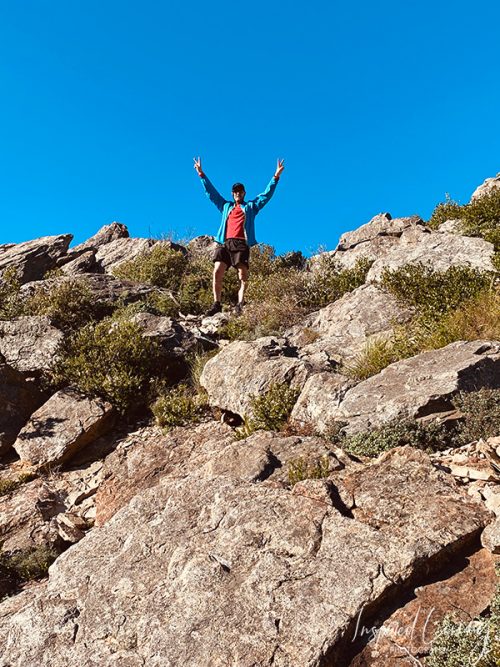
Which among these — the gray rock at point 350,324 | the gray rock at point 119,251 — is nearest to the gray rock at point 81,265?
the gray rock at point 119,251

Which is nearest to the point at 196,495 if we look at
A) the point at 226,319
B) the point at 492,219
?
the point at 226,319

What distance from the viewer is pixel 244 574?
457cm

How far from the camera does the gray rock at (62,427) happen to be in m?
9.30

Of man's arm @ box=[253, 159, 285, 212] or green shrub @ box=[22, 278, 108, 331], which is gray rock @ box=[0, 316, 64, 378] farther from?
man's arm @ box=[253, 159, 285, 212]

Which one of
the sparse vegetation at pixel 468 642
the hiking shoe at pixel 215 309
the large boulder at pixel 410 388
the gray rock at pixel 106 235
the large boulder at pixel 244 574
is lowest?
the sparse vegetation at pixel 468 642

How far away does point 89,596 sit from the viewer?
4.97 meters

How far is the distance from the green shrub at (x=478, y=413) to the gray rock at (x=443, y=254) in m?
5.53

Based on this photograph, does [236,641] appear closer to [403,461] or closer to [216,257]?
[403,461]

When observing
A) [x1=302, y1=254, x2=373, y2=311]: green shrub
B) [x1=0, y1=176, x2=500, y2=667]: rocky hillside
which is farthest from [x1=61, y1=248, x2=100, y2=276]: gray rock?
[x1=302, y1=254, x2=373, y2=311]: green shrub

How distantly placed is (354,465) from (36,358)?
7.46 metres

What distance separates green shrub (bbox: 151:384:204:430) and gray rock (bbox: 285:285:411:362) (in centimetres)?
237

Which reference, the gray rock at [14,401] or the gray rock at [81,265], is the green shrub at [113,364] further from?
the gray rock at [81,265]

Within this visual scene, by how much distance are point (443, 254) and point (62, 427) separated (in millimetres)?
9333

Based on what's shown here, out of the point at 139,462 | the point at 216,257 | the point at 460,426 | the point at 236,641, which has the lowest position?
the point at 236,641
